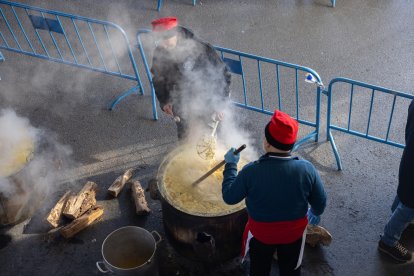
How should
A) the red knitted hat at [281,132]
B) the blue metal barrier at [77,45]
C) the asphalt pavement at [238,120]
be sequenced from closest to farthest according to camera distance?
the red knitted hat at [281,132] < the asphalt pavement at [238,120] < the blue metal barrier at [77,45]

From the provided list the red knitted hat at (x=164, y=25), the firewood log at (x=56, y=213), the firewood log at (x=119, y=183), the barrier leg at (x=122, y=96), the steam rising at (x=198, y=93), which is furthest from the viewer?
the barrier leg at (x=122, y=96)

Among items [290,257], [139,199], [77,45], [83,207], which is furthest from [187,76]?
[77,45]

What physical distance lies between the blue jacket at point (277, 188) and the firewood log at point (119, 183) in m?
2.46

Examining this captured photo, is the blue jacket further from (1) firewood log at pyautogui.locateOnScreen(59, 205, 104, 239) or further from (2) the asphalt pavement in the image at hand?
(1) firewood log at pyautogui.locateOnScreen(59, 205, 104, 239)

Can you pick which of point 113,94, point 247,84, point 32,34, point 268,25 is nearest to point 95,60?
point 113,94

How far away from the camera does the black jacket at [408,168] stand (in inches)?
153

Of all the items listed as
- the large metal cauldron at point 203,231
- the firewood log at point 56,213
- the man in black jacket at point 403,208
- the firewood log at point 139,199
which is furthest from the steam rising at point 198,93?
the firewood log at point 56,213

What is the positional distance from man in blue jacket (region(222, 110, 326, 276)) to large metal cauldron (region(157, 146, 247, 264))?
257mm

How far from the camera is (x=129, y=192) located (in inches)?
226

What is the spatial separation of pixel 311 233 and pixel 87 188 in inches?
116

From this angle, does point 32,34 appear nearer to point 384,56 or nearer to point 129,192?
point 129,192

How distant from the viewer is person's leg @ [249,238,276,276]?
3.82 meters

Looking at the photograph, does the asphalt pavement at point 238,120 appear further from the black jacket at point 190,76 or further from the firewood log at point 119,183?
the black jacket at point 190,76

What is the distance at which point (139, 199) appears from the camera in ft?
17.8
